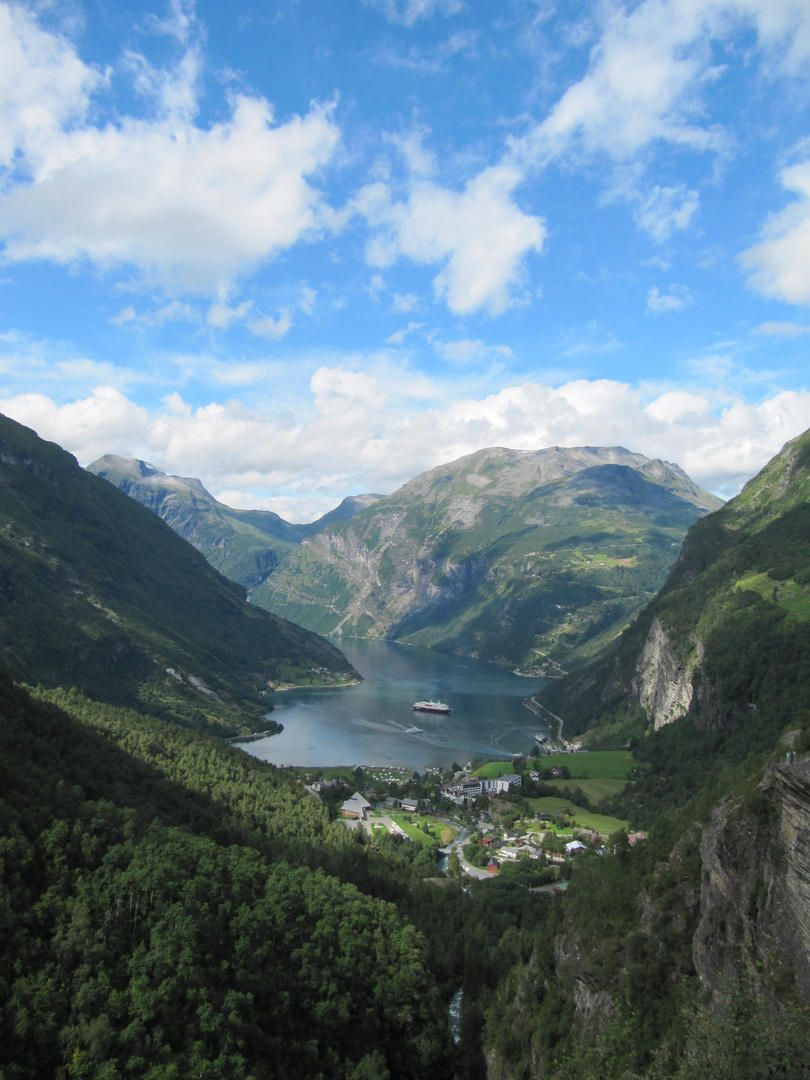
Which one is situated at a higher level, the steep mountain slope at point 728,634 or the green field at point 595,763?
the steep mountain slope at point 728,634

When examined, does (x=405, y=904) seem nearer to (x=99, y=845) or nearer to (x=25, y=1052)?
(x=99, y=845)

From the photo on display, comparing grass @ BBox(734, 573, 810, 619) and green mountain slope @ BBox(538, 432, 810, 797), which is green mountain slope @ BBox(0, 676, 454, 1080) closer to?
green mountain slope @ BBox(538, 432, 810, 797)

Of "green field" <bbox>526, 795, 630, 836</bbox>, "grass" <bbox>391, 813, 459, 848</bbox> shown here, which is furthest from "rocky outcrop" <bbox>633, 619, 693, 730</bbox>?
"grass" <bbox>391, 813, 459, 848</bbox>

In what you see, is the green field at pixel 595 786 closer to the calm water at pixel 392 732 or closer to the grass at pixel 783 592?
the calm water at pixel 392 732

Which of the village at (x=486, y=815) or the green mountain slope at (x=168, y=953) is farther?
the village at (x=486, y=815)

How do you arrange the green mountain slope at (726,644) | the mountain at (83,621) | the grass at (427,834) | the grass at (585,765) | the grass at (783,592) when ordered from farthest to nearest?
the mountain at (83,621), the grass at (585,765), the grass at (783,592), the green mountain slope at (726,644), the grass at (427,834)

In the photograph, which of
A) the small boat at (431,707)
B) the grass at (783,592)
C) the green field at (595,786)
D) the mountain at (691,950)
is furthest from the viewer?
the small boat at (431,707)

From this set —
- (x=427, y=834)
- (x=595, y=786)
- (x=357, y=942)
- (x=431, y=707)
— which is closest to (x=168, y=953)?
(x=357, y=942)

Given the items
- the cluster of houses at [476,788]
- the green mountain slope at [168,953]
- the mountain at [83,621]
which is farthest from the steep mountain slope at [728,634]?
the mountain at [83,621]

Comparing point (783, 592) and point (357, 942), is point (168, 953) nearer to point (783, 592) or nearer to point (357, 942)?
point (357, 942)

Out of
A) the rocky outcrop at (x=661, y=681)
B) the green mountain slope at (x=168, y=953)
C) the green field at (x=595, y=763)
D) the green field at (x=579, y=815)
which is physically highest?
the rocky outcrop at (x=661, y=681)
